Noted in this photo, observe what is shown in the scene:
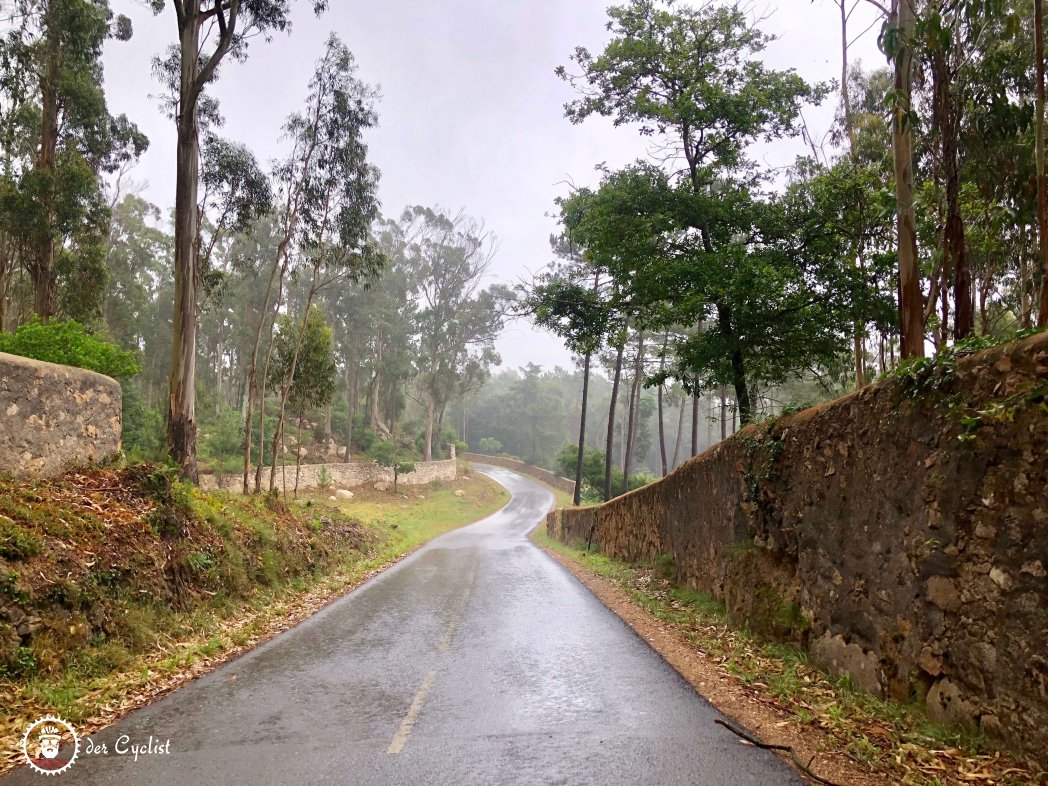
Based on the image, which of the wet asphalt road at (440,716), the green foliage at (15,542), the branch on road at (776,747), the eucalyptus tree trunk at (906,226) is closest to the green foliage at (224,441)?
the wet asphalt road at (440,716)

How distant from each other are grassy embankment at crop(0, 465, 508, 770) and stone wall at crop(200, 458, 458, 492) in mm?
17718

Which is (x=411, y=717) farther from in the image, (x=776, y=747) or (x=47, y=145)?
(x=47, y=145)

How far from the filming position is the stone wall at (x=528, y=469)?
58.8m

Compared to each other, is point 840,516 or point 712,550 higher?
point 840,516

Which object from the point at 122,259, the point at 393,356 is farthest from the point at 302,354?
the point at 393,356

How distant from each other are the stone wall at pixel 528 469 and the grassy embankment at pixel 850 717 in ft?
156

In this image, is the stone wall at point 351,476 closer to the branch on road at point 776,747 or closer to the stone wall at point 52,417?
the stone wall at point 52,417

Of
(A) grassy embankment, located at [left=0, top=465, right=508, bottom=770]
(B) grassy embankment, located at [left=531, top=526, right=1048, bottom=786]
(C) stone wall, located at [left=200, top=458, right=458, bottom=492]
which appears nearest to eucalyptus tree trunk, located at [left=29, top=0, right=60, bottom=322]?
(C) stone wall, located at [left=200, top=458, right=458, bottom=492]

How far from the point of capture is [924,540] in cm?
460

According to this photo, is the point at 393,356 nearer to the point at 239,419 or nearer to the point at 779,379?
the point at 239,419

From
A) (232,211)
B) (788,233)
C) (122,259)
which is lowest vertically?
(788,233)

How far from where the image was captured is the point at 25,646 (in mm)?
5477

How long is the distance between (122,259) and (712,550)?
123ft

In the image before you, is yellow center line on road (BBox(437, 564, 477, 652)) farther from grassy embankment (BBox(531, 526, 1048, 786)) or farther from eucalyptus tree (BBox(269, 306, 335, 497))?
eucalyptus tree (BBox(269, 306, 335, 497))
